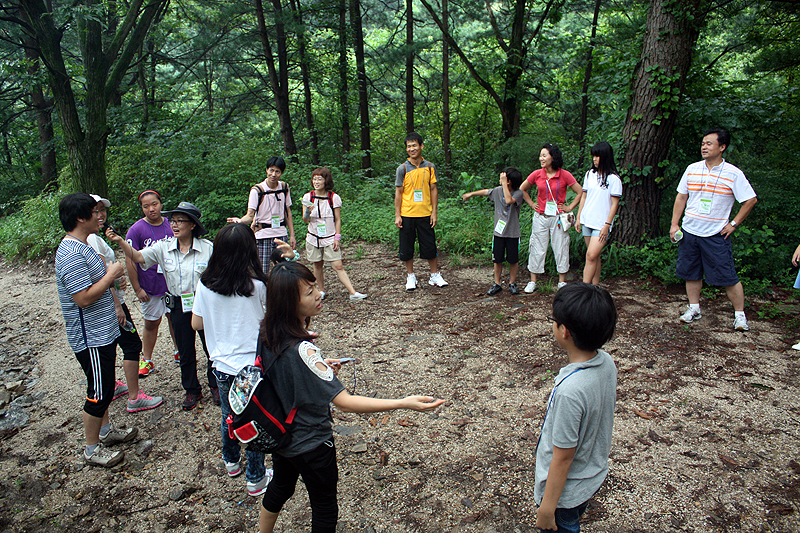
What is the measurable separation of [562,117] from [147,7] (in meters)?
14.6

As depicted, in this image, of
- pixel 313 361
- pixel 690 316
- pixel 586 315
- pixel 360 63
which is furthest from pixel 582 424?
pixel 360 63

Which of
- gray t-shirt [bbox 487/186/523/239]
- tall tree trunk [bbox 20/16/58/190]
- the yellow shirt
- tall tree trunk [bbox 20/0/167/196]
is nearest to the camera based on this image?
gray t-shirt [bbox 487/186/523/239]

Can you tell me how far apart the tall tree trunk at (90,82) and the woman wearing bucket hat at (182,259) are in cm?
722

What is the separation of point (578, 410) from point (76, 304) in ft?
11.3

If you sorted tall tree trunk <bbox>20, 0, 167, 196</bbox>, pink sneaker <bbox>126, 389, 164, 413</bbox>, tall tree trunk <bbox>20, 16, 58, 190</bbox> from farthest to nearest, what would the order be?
tall tree trunk <bbox>20, 16, 58, 190</bbox> → tall tree trunk <bbox>20, 0, 167, 196</bbox> → pink sneaker <bbox>126, 389, 164, 413</bbox>

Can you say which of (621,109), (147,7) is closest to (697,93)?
(621,109)

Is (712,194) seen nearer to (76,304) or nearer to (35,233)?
(76,304)

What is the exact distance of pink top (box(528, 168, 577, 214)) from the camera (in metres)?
6.10

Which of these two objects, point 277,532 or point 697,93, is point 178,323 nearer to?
point 277,532

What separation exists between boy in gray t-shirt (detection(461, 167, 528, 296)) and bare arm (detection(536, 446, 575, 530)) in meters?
4.89

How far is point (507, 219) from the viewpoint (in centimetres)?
647

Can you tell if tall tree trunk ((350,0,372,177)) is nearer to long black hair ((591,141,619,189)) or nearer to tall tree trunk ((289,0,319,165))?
tall tree trunk ((289,0,319,165))

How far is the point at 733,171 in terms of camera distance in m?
4.86

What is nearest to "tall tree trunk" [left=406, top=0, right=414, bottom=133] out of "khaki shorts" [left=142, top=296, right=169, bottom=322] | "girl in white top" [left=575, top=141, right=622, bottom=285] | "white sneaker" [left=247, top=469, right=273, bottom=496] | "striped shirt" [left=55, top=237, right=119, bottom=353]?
"girl in white top" [left=575, top=141, right=622, bottom=285]
